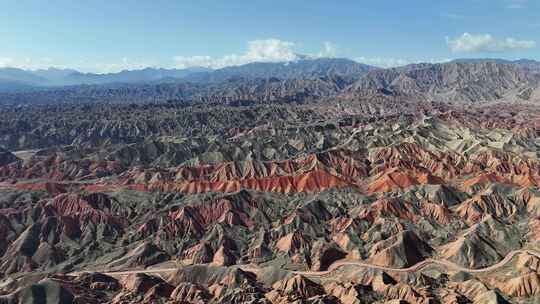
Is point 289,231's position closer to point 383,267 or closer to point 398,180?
point 383,267

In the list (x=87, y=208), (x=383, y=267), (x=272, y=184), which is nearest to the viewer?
(x=383, y=267)

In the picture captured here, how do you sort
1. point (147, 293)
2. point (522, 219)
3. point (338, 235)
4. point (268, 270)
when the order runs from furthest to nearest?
point (522, 219)
point (338, 235)
point (268, 270)
point (147, 293)

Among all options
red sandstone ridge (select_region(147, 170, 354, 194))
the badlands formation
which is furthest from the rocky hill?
red sandstone ridge (select_region(147, 170, 354, 194))

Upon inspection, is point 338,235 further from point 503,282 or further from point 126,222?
point 126,222

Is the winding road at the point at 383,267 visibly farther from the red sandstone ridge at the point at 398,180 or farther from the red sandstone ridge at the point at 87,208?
the red sandstone ridge at the point at 398,180

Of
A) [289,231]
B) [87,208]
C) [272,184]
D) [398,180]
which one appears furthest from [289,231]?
[87,208]

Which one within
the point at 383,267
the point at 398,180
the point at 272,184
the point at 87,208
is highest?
the point at 398,180

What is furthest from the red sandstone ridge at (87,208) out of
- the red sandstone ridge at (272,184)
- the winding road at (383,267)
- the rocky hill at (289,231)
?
the winding road at (383,267)

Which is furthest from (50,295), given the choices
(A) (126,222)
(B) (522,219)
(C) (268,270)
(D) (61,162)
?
(D) (61,162)

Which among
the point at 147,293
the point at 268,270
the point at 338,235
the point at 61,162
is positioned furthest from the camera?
the point at 61,162

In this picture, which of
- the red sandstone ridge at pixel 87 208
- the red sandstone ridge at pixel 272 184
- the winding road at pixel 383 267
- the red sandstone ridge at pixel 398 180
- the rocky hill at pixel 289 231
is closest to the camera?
the rocky hill at pixel 289 231

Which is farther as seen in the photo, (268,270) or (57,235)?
(57,235)
